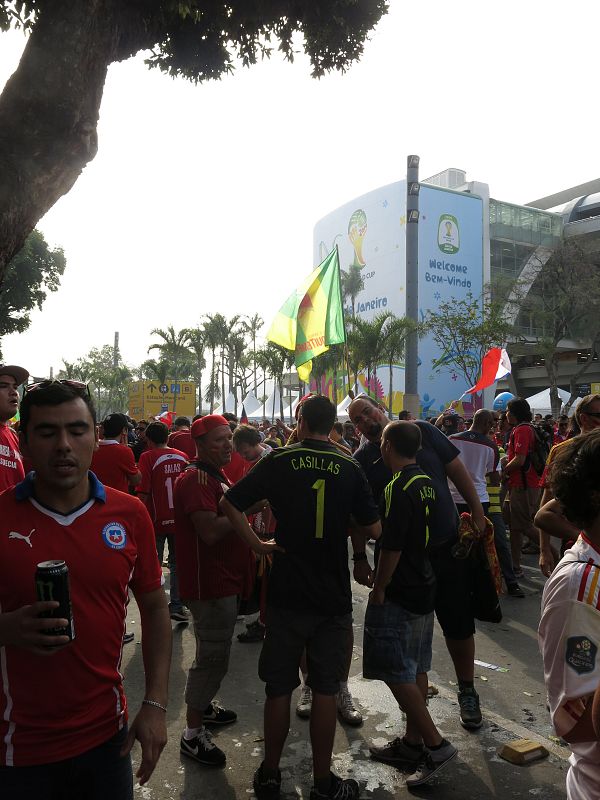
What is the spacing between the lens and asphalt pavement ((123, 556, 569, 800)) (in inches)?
125

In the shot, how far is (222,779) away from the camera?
329 centimetres

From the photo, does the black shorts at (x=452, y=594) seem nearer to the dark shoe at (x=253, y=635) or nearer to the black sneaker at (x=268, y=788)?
the black sneaker at (x=268, y=788)

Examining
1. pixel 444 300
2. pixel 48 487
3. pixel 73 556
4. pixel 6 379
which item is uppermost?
pixel 444 300

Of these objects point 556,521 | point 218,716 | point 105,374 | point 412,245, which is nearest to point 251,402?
point 105,374

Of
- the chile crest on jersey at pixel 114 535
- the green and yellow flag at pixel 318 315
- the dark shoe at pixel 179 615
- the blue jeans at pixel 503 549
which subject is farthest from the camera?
the green and yellow flag at pixel 318 315

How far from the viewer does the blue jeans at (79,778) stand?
1.68 m

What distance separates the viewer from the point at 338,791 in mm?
3000

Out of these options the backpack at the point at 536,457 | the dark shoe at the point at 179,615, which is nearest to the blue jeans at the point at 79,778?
the dark shoe at the point at 179,615

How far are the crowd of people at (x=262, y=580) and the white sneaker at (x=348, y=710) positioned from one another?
1cm

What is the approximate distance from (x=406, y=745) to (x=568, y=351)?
5608cm

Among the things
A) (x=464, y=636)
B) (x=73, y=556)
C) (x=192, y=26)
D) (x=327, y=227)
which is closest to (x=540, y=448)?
(x=464, y=636)

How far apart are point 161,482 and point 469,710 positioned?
354 centimetres

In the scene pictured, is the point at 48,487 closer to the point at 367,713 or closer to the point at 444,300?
the point at 367,713

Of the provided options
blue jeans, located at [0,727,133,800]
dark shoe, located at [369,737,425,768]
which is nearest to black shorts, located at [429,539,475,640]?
dark shoe, located at [369,737,425,768]
